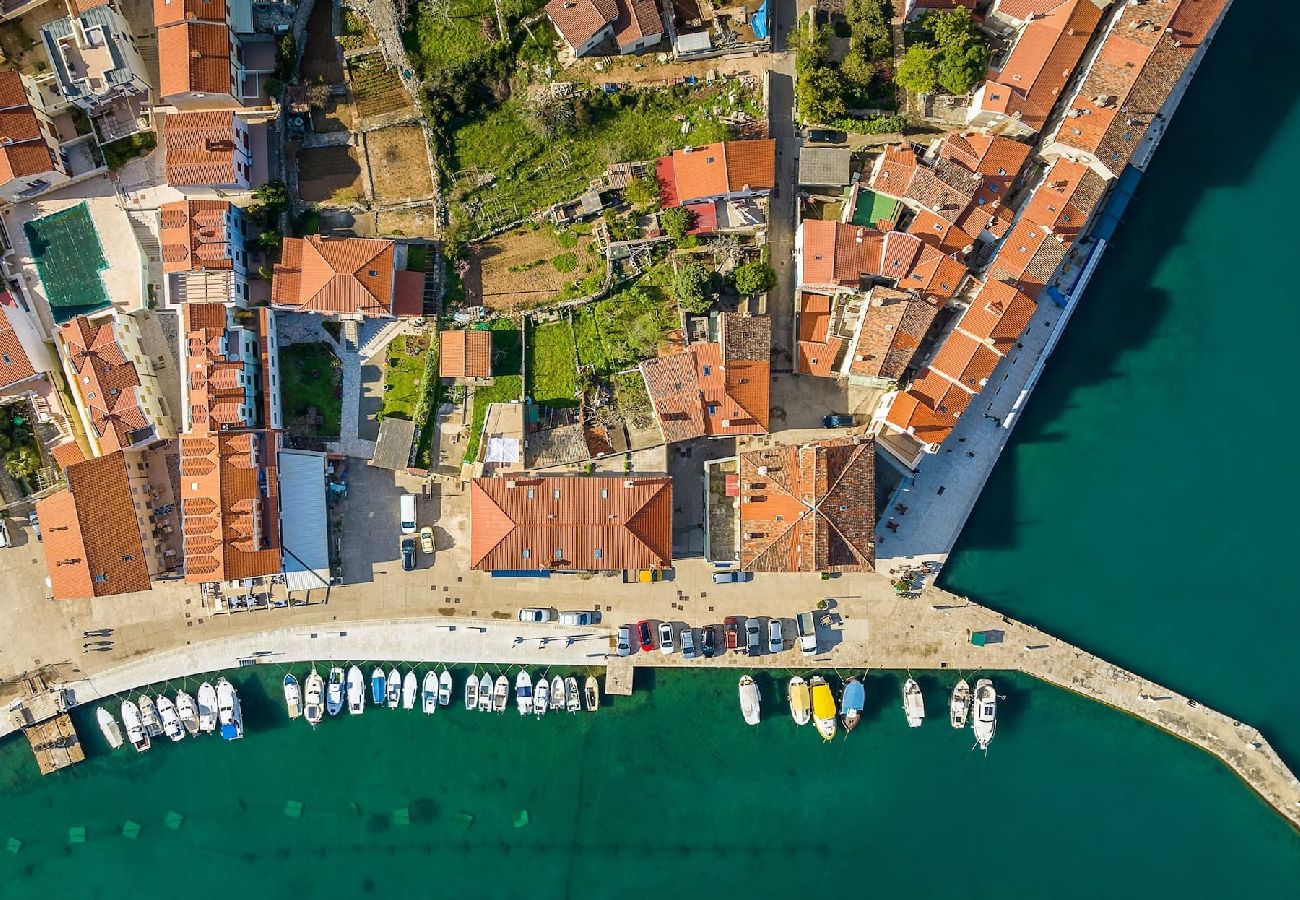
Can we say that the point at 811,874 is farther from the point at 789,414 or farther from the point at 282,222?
the point at 282,222

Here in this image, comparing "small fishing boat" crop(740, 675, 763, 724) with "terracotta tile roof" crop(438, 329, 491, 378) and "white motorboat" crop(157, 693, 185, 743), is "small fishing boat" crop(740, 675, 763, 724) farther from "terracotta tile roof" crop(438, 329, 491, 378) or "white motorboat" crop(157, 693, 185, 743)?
"white motorboat" crop(157, 693, 185, 743)

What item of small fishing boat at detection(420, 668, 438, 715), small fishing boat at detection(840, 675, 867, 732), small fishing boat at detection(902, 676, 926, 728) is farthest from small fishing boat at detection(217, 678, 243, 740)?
small fishing boat at detection(902, 676, 926, 728)

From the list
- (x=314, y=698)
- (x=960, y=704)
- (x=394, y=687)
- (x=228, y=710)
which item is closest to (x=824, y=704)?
(x=960, y=704)

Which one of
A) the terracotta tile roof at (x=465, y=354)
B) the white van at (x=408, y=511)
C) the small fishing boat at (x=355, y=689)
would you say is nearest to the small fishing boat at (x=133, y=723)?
the small fishing boat at (x=355, y=689)

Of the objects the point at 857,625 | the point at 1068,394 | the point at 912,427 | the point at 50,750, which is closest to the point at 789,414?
the point at 912,427

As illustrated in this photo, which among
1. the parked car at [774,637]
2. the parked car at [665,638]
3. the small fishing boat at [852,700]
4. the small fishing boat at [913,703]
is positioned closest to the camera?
the parked car at [774,637]

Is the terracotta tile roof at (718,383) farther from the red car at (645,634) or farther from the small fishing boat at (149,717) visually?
the small fishing boat at (149,717)
